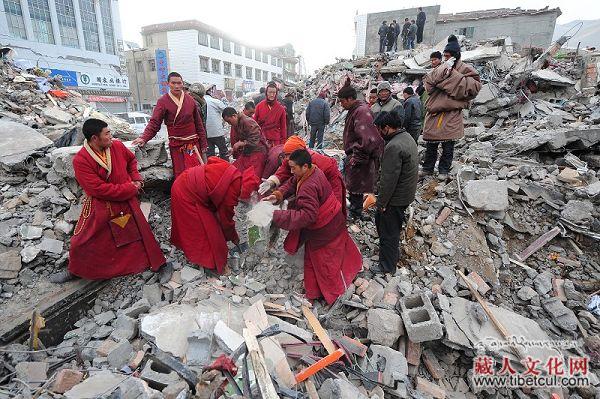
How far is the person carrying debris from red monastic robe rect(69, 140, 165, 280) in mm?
2625

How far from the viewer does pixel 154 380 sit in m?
1.95

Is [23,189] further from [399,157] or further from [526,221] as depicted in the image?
[526,221]

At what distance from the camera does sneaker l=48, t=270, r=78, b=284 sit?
10.8 feet

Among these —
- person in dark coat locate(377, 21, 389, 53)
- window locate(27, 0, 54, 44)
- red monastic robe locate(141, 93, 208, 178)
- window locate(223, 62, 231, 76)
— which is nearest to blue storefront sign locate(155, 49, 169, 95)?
window locate(223, 62, 231, 76)

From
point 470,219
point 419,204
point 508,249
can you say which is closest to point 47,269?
point 419,204

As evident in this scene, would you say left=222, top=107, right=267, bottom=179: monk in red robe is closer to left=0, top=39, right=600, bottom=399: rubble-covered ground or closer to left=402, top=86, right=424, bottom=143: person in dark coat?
left=0, top=39, right=600, bottom=399: rubble-covered ground

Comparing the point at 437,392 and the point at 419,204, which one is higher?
the point at 419,204

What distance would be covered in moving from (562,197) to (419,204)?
207cm

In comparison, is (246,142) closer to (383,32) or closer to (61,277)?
(61,277)

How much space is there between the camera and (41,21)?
57.2 feet

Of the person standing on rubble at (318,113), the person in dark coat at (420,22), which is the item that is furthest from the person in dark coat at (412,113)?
the person in dark coat at (420,22)

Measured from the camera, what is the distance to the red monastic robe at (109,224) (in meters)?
2.97

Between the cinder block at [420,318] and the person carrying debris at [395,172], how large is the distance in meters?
0.71

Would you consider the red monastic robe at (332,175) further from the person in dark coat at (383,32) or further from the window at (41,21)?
the window at (41,21)
